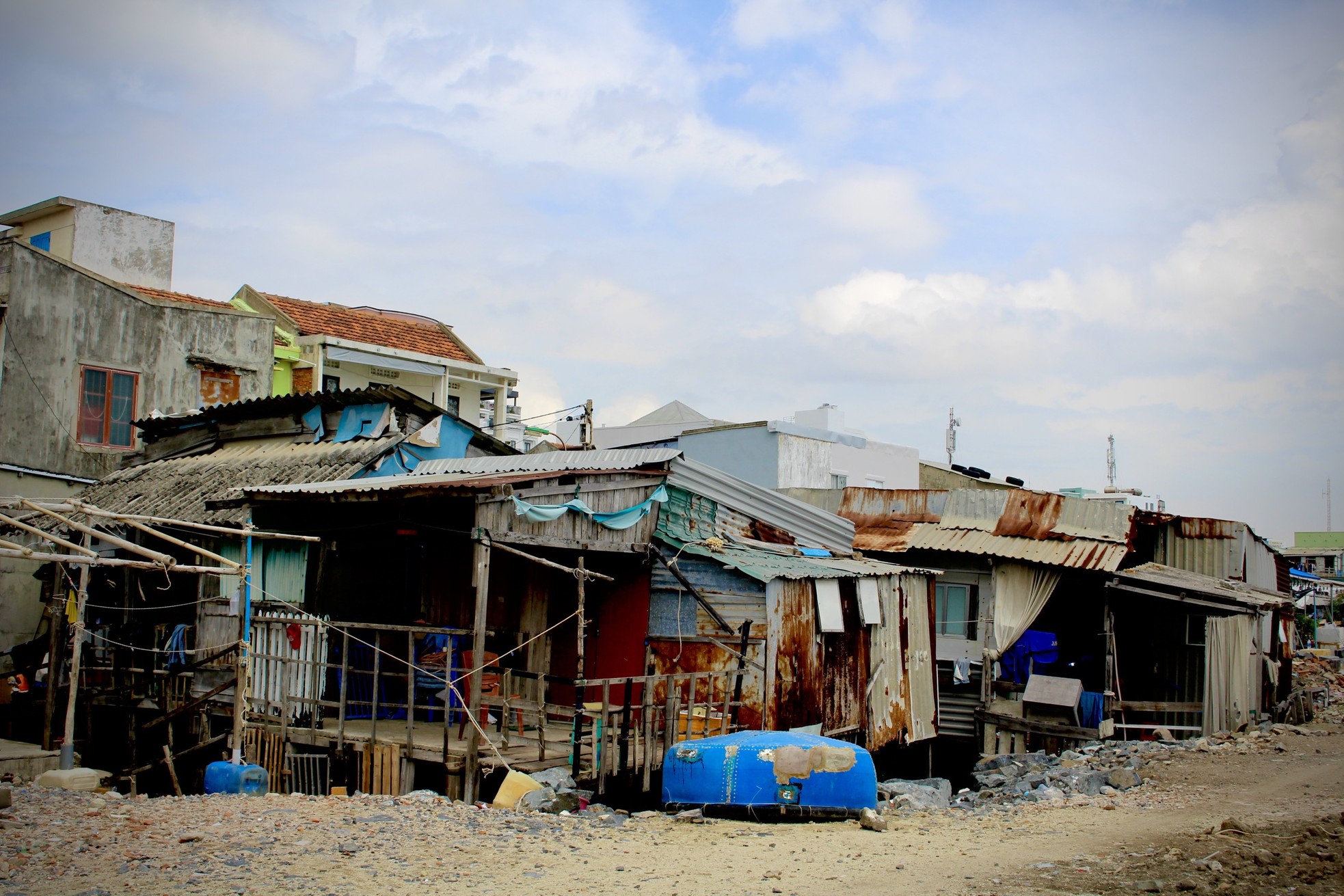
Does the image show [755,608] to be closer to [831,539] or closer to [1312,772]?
[831,539]

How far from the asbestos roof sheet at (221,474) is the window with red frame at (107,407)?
1.41m

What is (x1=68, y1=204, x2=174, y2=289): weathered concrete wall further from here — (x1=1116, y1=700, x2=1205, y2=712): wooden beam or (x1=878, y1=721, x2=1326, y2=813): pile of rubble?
(x1=1116, y1=700, x2=1205, y2=712): wooden beam

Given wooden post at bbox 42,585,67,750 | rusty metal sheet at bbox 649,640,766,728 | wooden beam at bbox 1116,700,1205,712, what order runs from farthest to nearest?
wooden beam at bbox 1116,700,1205,712 < wooden post at bbox 42,585,67,750 < rusty metal sheet at bbox 649,640,766,728

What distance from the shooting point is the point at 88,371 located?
22219 millimetres

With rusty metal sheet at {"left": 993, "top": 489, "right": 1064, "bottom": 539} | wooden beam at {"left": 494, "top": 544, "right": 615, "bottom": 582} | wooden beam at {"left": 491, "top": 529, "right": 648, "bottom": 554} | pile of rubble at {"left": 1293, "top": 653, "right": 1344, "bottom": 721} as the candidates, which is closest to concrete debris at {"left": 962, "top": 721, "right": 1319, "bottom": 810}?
rusty metal sheet at {"left": 993, "top": 489, "right": 1064, "bottom": 539}

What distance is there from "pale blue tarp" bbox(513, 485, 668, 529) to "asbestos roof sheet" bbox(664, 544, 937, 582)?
2.68ft

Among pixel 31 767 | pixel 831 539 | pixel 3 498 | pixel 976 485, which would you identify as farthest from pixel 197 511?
pixel 976 485

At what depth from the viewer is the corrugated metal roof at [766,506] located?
1669 cm

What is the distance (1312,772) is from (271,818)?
13488mm

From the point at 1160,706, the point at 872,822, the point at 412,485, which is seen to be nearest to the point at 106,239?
the point at 412,485

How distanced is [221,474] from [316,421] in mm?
1803

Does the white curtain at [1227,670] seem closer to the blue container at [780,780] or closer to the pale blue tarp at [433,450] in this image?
the blue container at [780,780]

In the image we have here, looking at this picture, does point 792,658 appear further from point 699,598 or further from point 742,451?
point 742,451

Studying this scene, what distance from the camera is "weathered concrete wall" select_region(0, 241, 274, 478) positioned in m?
21.1
